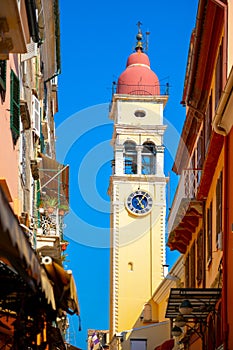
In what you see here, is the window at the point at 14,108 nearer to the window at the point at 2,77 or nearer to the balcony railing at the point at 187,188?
the window at the point at 2,77

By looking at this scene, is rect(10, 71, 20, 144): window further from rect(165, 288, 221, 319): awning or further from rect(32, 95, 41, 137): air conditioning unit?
rect(32, 95, 41, 137): air conditioning unit

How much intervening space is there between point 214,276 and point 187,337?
798 centimetres

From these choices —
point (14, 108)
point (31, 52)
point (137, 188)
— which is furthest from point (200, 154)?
point (137, 188)

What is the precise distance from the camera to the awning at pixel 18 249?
707 cm

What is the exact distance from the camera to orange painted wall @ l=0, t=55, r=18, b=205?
1545 cm

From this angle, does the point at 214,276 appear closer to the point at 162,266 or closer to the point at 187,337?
the point at 187,337

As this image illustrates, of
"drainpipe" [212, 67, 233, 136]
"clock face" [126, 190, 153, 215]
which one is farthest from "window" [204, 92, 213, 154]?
"clock face" [126, 190, 153, 215]

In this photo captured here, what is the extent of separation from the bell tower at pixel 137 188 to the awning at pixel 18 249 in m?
59.6

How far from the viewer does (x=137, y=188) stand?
237ft

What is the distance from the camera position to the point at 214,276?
22781 millimetres

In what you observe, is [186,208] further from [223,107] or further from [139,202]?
[139,202]

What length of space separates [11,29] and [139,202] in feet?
200

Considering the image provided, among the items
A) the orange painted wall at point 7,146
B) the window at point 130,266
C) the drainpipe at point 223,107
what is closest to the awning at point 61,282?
the orange painted wall at point 7,146

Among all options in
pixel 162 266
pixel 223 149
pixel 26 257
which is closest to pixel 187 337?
pixel 223 149
